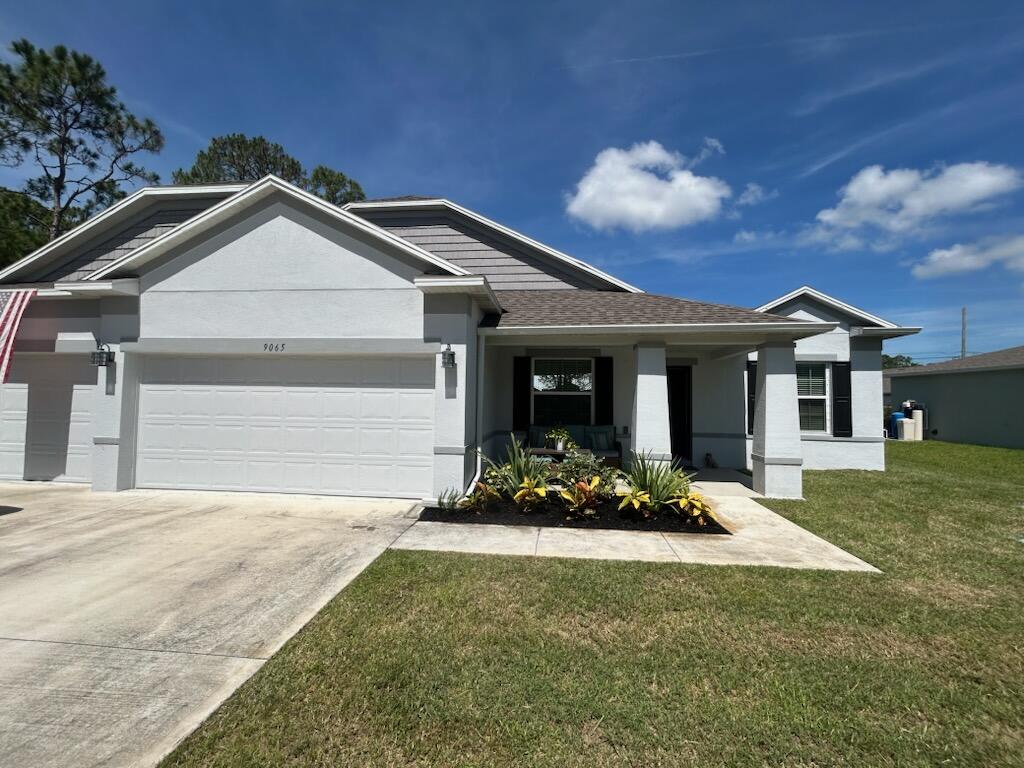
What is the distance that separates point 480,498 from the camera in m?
7.38

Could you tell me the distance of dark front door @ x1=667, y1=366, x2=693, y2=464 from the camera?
38.9 ft

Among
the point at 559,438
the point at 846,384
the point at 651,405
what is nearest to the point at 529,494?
the point at 559,438

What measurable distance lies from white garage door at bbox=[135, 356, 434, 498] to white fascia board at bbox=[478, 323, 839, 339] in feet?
5.95

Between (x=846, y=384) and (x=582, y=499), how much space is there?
9.51 m

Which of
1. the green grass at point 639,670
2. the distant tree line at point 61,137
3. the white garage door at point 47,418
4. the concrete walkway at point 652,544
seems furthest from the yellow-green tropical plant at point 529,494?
the distant tree line at point 61,137

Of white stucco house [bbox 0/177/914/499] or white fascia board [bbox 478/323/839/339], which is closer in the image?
white stucco house [bbox 0/177/914/499]

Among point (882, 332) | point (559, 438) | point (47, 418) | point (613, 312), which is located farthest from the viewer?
point (882, 332)

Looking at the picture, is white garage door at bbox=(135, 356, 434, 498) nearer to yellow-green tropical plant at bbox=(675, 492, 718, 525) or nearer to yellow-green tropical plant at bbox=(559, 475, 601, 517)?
yellow-green tropical plant at bbox=(559, 475, 601, 517)

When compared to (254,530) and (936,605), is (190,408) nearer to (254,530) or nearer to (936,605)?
(254,530)

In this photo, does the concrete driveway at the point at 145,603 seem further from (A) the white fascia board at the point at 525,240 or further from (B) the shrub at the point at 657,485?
(A) the white fascia board at the point at 525,240

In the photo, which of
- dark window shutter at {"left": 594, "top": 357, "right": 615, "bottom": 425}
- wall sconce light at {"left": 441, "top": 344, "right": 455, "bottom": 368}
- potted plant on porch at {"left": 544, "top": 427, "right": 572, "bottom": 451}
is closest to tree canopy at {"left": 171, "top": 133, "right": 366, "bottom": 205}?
dark window shutter at {"left": 594, "top": 357, "right": 615, "bottom": 425}

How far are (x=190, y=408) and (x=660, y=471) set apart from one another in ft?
27.6

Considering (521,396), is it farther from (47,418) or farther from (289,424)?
(47,418)

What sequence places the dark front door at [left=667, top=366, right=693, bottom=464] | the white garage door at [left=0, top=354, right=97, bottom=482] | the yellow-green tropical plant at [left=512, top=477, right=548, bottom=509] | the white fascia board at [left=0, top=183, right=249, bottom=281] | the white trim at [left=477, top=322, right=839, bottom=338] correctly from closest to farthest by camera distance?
1. the yellow-green tropical plant at [left=512, top=477, right=548, bottom=509]
2. the white trim at [left=477, top=322, right=839, bottom=338]
3. the white garage door at [left=0, top=354, right=97, bottom=482]
4. the white fascia board at [left=0, top=183, right=249, bottom=281]
5. the dark front door at [left=667, top=366, right=693, bottom=464]
